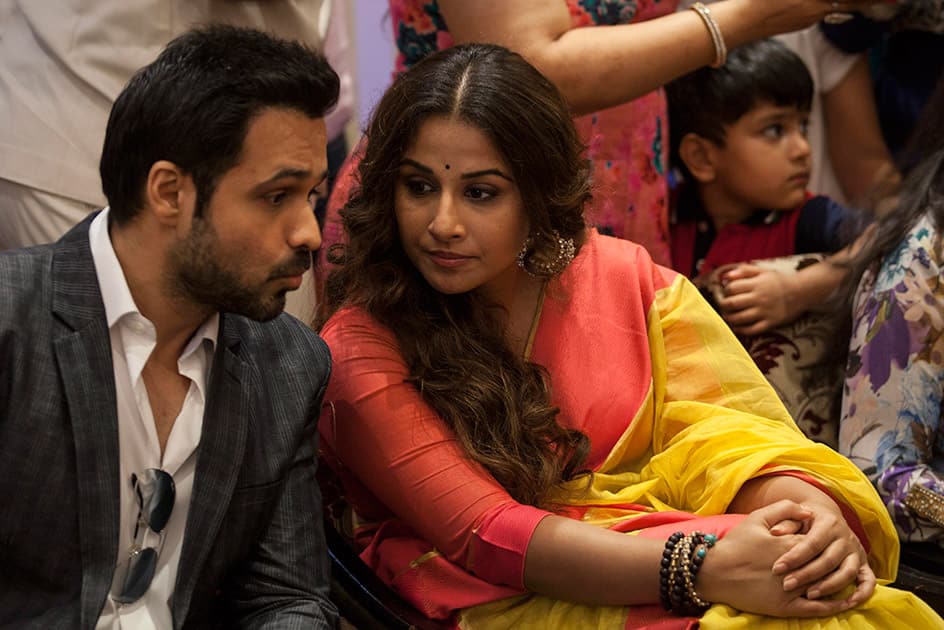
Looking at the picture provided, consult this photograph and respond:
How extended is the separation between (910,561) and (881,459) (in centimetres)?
19

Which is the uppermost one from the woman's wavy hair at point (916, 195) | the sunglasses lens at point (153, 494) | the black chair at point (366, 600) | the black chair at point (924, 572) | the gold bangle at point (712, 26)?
the gold bangle at point (712, 26)

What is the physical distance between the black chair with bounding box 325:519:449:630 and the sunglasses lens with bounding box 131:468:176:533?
372mm

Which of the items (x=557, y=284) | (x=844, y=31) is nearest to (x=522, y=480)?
(x=557, y=284)

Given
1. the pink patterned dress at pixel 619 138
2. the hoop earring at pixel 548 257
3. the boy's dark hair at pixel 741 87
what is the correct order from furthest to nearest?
the boy's dark hair at pixel 741 87 < the pink patterned dress at pixel 619 138 < the hoop earring at pixel 548 257

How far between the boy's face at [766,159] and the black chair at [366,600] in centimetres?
137

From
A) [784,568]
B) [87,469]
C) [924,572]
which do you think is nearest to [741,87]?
[924,572]

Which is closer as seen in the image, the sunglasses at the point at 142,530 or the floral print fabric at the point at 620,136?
the sunglasses at the point at 142,530

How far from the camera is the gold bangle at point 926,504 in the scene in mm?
2391

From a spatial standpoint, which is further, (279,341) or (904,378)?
(904,378)

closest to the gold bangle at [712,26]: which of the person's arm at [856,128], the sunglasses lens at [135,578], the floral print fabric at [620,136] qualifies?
the floral print fabric at [620,136]

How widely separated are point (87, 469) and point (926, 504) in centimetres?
148

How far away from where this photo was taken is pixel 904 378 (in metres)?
2.48

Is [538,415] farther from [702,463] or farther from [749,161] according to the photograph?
[749,161]

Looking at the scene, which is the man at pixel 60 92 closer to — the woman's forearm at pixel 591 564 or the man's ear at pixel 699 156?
the woman's forearm at pixel 591 564
